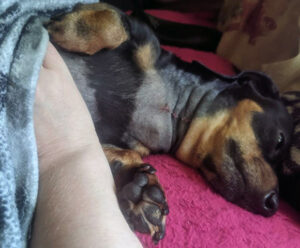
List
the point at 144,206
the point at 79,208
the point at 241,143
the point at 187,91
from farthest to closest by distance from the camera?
1. the point at 187,91
2. the point at 241,143
3. the point at 144,206
4. the point at 79,208

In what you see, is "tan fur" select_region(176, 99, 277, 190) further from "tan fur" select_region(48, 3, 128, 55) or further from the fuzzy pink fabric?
"tan fur" select_region(48, 3, 128, 55)

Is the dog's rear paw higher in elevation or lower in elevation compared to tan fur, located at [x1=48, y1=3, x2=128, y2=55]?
lower

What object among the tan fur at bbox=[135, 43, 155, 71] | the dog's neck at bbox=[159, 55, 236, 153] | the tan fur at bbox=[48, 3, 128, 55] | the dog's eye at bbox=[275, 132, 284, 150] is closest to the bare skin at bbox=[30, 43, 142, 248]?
the tan fur at bbox=[48, 3, 128, 55]

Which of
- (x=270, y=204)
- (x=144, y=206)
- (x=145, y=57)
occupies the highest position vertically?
(x=145, y=57)

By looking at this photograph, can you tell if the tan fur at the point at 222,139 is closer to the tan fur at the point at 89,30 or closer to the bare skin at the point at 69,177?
the tan fur at the point at 89,30

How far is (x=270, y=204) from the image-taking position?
1.20 m

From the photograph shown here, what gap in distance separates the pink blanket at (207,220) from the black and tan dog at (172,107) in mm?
63

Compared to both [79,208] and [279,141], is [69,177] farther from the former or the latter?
[279,141]

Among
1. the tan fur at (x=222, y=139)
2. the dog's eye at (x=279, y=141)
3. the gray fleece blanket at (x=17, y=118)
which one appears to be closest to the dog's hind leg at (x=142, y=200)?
the gray fleece blanket at (x=17, y=118)

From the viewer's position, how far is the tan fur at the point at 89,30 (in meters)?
1.15

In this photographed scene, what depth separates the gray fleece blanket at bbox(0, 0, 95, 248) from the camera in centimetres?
64

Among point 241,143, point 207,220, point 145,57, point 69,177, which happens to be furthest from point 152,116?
point 69,177

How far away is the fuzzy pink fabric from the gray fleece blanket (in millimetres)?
349

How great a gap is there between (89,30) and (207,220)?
2.34 ft
